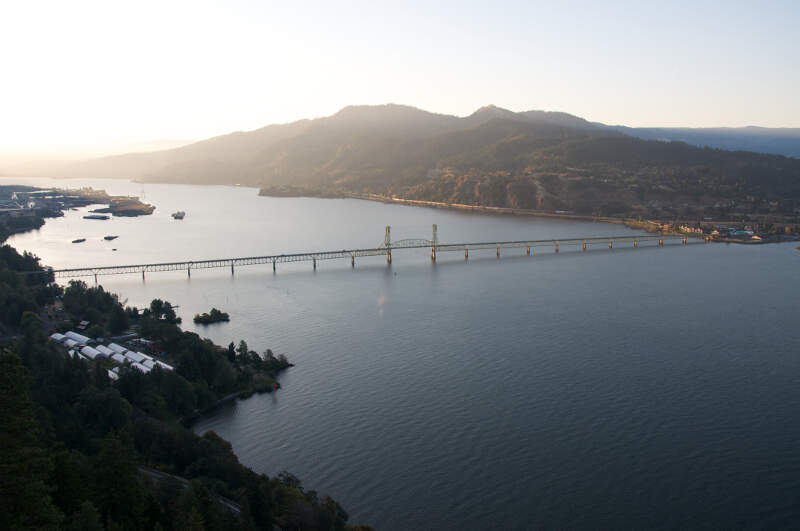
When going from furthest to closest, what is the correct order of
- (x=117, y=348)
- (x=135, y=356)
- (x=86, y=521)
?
(x=117, y=348) < (x=135, y=356) < (x=86, y=521)

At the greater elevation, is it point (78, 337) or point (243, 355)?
point (78, 337)

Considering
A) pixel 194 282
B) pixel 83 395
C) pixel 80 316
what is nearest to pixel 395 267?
pixel 194 282

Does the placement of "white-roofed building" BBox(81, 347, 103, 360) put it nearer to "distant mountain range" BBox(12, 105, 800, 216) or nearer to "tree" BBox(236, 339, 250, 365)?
"tree" BBox(236, 339, 250, 365)

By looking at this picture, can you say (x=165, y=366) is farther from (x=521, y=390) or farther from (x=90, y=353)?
(x=521, y=390)

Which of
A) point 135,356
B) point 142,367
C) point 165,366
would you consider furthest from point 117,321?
point 165,366

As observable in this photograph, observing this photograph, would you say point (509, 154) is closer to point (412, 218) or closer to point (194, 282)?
point (412, 218)

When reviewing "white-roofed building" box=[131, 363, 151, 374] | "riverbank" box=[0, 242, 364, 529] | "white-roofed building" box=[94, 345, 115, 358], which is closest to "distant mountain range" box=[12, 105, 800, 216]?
"riverbank" box=[0, 242, 364, 529]
